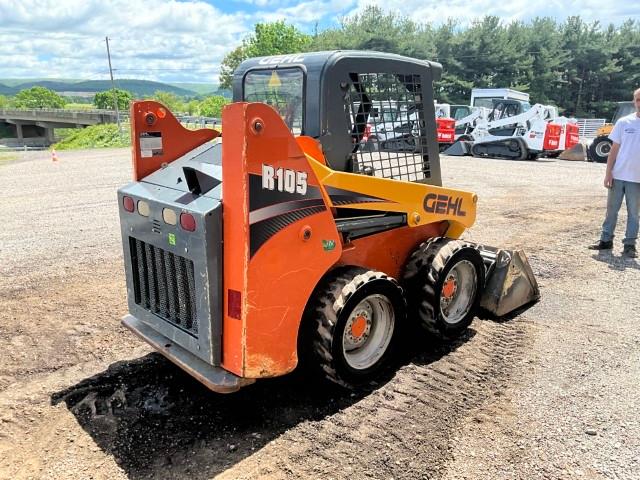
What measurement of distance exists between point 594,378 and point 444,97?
39.8 meters

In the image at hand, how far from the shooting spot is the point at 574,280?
5887mm

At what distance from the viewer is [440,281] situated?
13.0 feet

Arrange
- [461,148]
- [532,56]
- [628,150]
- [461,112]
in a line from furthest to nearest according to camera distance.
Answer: [532,56] < [461,112] < [461,148] < [628,150]

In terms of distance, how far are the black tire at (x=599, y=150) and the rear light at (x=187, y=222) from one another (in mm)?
20171

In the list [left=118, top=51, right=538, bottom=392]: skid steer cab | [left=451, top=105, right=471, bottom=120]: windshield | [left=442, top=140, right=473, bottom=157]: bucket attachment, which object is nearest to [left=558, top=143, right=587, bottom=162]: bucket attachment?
[left=442, top=140, right=473, bottom=157]: bucket attachment

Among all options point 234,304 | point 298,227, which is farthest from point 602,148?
point 234,304

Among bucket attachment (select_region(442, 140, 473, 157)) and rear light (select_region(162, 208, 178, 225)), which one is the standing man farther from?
bucket attachment (select_region(442, 140, 473, 157))

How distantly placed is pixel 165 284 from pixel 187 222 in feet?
2.15

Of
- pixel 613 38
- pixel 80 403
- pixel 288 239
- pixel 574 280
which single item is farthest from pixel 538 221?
pixel 613 38

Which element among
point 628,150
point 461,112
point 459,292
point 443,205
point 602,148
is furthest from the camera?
point 461,112

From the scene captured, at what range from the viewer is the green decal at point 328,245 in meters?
3.18

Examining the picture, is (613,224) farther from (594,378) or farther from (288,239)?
(288,239)

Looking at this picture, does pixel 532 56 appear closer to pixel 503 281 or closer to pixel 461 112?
pixel 461 112

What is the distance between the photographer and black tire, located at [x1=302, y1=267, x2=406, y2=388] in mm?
3229
